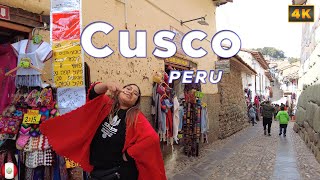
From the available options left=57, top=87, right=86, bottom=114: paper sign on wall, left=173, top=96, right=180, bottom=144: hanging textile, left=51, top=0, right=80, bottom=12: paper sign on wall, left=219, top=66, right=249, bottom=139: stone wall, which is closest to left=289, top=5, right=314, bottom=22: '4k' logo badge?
left=173, top=96, right=180, bottom=144: hanging textile

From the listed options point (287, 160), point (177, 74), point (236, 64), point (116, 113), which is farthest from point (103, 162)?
point (236, 64)

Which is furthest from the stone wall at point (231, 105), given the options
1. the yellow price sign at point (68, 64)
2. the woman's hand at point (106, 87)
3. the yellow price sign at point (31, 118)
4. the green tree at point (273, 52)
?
the green tree at point (273, 52)

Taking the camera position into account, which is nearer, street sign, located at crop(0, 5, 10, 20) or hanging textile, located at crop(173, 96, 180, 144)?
street sign, located at crop(0, 5, 10, 20)

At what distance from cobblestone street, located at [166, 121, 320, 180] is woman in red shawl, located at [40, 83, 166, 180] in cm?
438

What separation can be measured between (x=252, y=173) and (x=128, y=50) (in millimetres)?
3760

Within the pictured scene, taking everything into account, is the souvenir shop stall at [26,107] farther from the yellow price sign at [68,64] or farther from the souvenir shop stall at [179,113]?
the souvenir shop stall at [179,113]

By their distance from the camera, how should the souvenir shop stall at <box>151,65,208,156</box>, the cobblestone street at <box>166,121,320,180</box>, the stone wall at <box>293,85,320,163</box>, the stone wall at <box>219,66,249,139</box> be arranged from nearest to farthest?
the cobblestone street at <box>166,121,320,180</box>
the souvenir shop stall at <box>151,65,208,156</box>
the stone wall at <box>293,85,320,163</box>
the stone wall at <box>219,66,249,139</box>

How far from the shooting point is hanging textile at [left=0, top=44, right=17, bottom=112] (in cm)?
419

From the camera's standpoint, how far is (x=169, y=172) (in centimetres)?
755

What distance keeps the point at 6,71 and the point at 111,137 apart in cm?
224

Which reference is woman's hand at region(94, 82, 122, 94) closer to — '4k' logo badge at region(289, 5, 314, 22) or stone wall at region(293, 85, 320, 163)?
'4k' logo badge at region(289, 5, 314, 22)

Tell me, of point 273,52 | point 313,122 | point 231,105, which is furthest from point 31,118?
point 273,52

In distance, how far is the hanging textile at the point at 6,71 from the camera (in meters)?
4.19

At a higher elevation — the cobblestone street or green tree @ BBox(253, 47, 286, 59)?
green tree @ BBox(253, 47, 286, 59)
